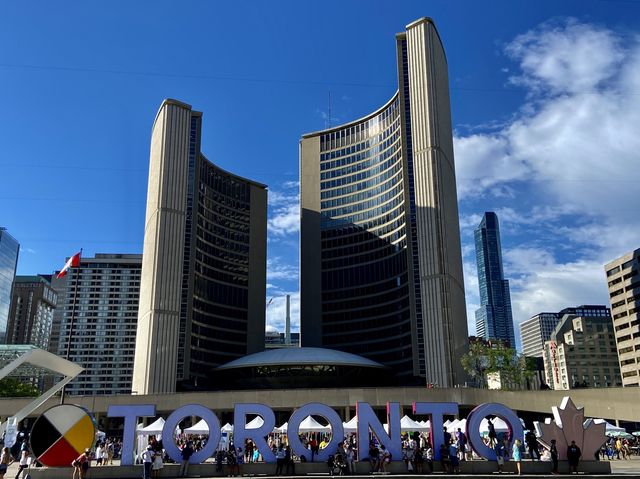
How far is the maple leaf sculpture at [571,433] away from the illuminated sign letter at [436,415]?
549 centimetres

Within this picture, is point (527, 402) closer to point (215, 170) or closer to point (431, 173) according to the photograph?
A: point (431, 173)

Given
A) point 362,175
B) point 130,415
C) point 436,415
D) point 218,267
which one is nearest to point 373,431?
point 436,415

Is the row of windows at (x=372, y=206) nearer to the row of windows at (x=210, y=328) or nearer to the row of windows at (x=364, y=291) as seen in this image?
the row of windows at (x=364, y=291)

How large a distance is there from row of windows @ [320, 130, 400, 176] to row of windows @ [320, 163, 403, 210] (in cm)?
395

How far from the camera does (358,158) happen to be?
151 m

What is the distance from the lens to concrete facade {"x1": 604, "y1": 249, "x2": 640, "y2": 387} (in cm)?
14075

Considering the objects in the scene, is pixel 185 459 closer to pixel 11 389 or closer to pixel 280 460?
pixel 280 460

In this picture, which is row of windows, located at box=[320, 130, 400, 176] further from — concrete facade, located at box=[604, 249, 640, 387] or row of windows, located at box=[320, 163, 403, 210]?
concrete facade, located at box=[604, 249, 640, 387]

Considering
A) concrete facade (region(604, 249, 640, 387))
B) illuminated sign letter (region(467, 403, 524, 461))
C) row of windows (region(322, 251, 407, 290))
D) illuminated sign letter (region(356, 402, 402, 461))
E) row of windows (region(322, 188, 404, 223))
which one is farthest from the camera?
concrete facade (region(604, 249, 640, 387))

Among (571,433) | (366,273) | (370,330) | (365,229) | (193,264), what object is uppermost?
(365,229)

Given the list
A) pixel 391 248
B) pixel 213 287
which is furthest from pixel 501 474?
pixel 213 287

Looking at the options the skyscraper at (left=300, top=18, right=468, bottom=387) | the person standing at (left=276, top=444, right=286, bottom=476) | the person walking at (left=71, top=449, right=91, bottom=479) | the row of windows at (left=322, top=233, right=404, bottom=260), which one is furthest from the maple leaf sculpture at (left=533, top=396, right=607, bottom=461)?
the row of windows at (left=322, top=233, right=404, bottom=260)

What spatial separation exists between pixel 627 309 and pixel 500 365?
230ft

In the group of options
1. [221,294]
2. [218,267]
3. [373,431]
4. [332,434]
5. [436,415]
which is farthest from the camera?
[218,267]
